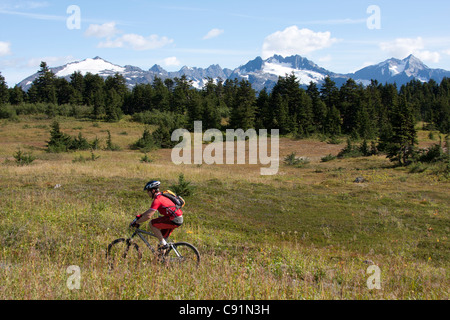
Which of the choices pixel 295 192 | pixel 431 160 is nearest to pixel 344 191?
pixel 295 192

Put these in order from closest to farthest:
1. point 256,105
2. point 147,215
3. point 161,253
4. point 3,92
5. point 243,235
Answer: point 147,215 → point 161,253 → point 243,235 → point 256,105 → point 3,92

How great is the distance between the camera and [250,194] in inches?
731

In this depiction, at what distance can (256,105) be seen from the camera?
74.1 meters

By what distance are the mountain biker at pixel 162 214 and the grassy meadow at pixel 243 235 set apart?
574mm

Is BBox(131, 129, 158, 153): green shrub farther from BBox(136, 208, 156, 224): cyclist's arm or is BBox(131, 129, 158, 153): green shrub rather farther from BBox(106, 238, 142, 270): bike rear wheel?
BBox(136, 208, 156, 224): cyclist's arm

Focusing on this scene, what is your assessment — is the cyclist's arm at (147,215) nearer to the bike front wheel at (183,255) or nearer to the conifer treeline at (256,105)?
the bike front wheel at (183,255)

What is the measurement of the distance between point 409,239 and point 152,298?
35.6 ft

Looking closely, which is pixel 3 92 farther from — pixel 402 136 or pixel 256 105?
pixel 402 136

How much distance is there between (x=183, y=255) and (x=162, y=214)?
34.8 inches

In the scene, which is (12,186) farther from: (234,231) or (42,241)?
(234,231)

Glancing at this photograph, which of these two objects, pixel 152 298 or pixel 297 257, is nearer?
pixel 152 298

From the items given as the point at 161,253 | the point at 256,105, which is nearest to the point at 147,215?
the point at 161,253

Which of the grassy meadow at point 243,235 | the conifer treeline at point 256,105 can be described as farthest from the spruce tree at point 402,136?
the conifer treeline at point 256,105

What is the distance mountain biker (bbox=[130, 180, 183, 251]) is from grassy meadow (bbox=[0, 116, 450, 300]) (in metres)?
0.57
